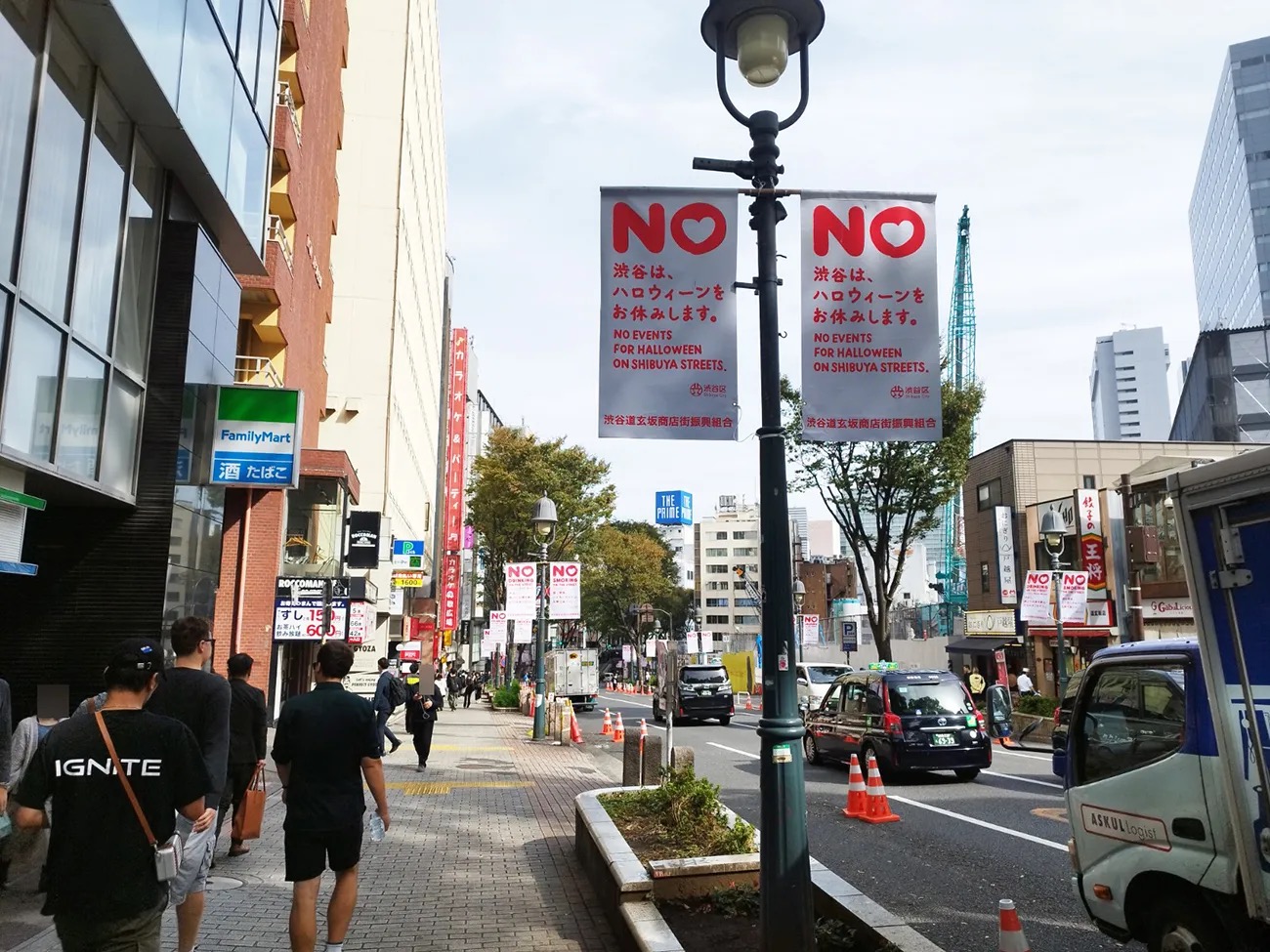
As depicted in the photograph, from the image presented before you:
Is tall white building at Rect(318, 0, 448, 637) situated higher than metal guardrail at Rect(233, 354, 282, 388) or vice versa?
tall white building at Rect(318, 0, 448, 637)

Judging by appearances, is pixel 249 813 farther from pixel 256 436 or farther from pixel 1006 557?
pixel 1006 557

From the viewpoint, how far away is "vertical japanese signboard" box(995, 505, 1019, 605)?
3769 centimetres

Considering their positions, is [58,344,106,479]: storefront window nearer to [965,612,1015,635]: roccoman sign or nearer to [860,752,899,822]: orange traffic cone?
[860,752,899,822]: orange traffic cone

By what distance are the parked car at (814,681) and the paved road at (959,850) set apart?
27.1 feet

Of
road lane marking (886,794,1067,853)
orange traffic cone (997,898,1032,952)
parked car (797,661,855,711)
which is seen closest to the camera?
orange traffic cone (997,898,1032,952)

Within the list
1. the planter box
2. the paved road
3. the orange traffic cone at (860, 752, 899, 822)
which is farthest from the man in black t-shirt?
the orange traffic cone at (860, 752, 899, 822)

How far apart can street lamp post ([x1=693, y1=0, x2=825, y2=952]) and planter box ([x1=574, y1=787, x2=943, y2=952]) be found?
1.55 feet

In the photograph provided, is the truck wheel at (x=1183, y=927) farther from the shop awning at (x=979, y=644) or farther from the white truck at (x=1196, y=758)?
the shop awning at (x=979, y=644)

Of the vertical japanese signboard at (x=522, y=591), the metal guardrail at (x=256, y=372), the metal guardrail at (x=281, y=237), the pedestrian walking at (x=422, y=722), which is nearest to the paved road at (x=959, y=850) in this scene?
the pedestrian walking at (x=422, y=722)

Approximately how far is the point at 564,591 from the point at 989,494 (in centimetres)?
2422

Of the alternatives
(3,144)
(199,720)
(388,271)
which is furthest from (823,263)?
(388,271)

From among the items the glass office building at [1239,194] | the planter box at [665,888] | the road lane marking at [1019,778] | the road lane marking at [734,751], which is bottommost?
the road lane marking at [734,751]

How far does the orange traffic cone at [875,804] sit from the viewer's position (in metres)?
11.3

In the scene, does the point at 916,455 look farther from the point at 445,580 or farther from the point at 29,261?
the point at 445,580
